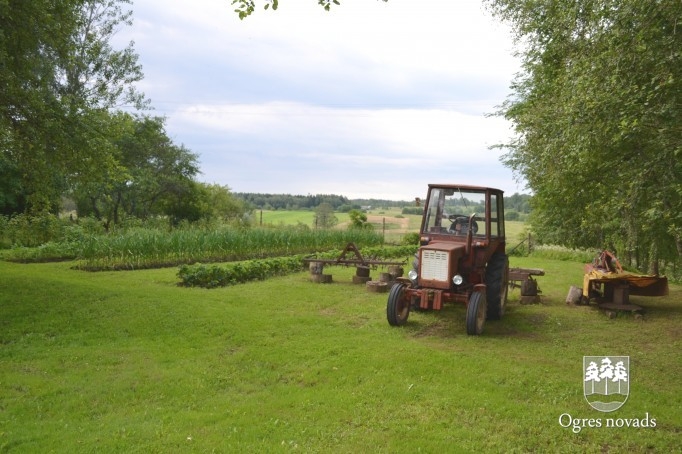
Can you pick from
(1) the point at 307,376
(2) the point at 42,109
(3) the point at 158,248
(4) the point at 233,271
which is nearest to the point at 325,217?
(3) the point at 158,248

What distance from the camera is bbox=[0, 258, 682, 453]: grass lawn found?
14.1 feet

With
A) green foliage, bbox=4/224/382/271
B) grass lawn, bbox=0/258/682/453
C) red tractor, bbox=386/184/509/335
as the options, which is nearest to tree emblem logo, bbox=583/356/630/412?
grass lawn, bbox=0/258/682/453

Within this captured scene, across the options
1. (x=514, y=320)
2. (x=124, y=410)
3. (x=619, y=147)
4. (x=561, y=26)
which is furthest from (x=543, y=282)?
(x=124, y=410)

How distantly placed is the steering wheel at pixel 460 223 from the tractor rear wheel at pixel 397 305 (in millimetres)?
1401

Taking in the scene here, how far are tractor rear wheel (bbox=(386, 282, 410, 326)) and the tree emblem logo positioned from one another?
8.64 feet

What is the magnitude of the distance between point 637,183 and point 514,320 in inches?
120

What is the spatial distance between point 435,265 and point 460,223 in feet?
4.02

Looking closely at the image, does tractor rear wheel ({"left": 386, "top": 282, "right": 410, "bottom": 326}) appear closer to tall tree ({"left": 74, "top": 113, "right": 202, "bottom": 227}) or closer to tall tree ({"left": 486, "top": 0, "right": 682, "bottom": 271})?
tall tree ({"left": 486, "top": 0, "right": 682, "bottom": 271})

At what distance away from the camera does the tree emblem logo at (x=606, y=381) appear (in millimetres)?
5051

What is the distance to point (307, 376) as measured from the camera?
574 cm

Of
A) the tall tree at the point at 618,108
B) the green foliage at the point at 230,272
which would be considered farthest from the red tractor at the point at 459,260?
the green foliage at the point at 230,272

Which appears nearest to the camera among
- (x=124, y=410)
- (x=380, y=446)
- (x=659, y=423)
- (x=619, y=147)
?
(x=380, y=446)

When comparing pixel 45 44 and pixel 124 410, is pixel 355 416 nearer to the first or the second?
pixel 124 410

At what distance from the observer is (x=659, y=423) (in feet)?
15.0
